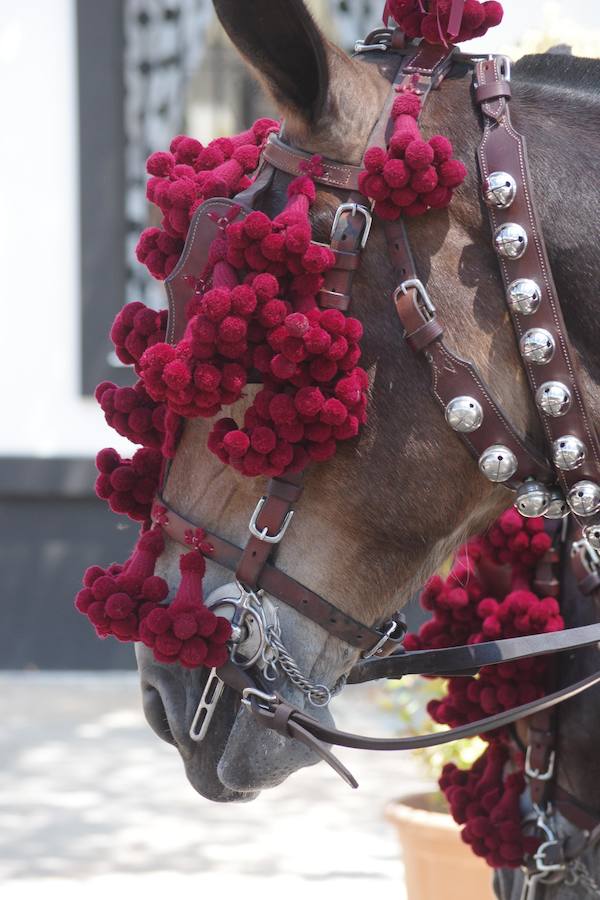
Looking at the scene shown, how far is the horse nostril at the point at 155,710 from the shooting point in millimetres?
1868

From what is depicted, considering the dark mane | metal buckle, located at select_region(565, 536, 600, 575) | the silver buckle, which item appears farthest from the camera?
metal buckle, located at select_region(565, 536, 600, 575)

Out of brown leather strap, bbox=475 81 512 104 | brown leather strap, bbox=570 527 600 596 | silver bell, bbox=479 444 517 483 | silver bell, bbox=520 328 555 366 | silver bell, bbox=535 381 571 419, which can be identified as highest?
brown leather strap, bbox=475 81 512 104

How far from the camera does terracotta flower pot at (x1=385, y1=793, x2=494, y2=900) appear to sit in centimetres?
339

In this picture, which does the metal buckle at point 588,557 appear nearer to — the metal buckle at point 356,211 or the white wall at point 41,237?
the metal buckle at point 356,211

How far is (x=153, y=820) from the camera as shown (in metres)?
5.15

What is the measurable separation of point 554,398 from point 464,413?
125 millimetres

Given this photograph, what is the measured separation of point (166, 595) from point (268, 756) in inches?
10.9

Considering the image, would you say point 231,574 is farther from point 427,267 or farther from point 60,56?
point 60,56

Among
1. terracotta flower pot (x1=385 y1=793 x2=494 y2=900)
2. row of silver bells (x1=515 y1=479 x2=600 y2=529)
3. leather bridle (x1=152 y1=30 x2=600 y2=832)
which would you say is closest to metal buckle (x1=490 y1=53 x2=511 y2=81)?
leather bridle (x1=152 y1=30 x2=600 y2=832)

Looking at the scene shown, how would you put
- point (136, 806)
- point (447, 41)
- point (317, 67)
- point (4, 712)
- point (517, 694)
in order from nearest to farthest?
point (317, 67) < point (447, 41) < point (517, 694) < point (136, 806) < point (4, 712)

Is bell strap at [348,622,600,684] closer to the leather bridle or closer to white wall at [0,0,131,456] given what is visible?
the leather bridle

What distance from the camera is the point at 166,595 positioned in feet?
5.92

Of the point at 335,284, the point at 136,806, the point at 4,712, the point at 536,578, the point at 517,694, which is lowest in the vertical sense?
the point at 4,712

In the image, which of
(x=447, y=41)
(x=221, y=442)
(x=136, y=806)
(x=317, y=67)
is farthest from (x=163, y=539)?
(x=136, y=806)
